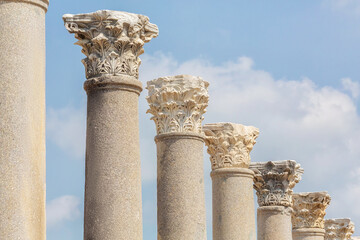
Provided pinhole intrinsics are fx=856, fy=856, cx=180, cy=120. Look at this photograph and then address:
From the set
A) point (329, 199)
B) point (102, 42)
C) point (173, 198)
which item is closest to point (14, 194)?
point (102, 42)

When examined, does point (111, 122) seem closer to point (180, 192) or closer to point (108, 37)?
point (108, 37)

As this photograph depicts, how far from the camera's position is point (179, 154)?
967 inches

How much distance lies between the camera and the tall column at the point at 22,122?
14.5m

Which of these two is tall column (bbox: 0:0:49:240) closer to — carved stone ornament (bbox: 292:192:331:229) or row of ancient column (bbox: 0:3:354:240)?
row of ancient column (bbox: 0:3:354:240)

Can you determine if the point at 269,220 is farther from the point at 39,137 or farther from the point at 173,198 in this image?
the point at 39,137

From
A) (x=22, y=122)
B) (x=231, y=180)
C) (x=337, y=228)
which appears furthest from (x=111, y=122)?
(x=337, y=228)

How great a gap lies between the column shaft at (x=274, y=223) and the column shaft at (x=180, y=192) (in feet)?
39.5

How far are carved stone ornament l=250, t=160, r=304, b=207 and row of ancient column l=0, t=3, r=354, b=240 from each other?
Answer: 5.38 ft

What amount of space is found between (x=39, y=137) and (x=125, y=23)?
6.21 m

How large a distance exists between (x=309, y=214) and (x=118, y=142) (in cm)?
2673

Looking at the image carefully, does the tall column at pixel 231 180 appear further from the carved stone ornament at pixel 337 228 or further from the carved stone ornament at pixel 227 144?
the carved stone ornament at pixel 337 228

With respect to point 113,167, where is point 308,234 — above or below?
above

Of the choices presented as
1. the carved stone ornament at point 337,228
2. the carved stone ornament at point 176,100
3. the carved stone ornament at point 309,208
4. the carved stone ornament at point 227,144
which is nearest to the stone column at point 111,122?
the carved stone ornament at point 176,100

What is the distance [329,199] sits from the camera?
1766 inches
